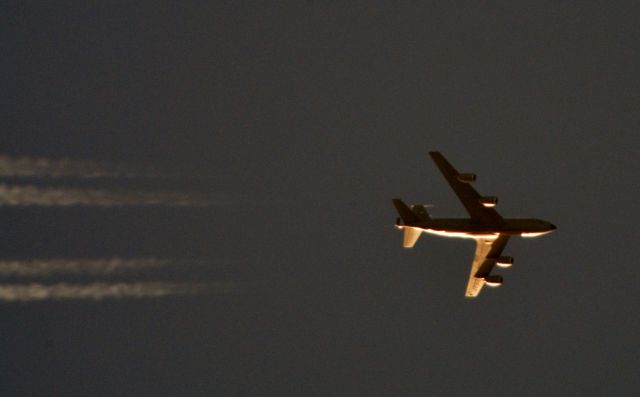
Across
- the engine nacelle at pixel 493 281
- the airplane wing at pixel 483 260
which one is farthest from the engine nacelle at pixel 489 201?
the engine nacelle at pixel 493 281

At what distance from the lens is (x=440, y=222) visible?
90.4 metres

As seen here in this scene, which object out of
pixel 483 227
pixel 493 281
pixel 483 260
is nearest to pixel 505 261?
pixel 493 281

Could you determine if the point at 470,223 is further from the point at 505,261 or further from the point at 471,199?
the point at 505,261

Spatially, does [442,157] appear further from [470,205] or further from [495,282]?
[495,282]

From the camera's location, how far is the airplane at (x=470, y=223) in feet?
292

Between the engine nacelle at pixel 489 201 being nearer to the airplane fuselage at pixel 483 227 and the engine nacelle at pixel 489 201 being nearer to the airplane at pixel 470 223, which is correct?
the airplane at pixel 470 223

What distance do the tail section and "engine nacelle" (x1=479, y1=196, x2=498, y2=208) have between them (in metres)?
6.15

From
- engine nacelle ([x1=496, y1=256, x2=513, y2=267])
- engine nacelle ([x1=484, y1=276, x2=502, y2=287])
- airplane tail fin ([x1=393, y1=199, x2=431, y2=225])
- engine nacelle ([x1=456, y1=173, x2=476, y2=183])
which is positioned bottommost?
engine nacelle ([x1=484, y1=276, x2=502, y2=287])

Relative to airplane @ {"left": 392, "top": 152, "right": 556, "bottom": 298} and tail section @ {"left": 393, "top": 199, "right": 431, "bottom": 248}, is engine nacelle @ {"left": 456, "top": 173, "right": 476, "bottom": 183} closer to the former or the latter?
airplane @ {"left": 392, "top": 152, "right": 556, "bottom": 298}

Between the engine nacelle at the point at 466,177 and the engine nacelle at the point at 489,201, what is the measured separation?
1952 millimetres

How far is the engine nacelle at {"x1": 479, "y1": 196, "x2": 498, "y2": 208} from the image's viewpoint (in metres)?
86.2

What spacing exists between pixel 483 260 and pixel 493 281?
2.31m

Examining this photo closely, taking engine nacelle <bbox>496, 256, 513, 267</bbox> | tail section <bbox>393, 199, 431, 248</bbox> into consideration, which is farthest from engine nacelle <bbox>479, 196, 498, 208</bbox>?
engine nacelle <bbox>496, 256, 513, 267</bbox>

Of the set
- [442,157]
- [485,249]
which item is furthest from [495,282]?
[442,157]
